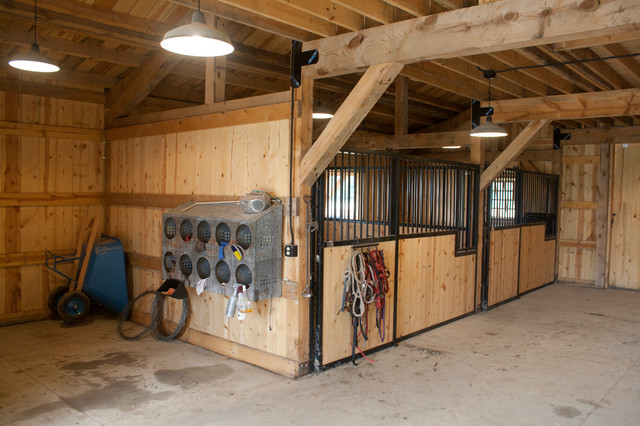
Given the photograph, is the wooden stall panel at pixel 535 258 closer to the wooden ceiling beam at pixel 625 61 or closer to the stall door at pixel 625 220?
the stall door at pixel 625 220

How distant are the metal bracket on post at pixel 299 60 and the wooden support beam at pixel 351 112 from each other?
0.52m

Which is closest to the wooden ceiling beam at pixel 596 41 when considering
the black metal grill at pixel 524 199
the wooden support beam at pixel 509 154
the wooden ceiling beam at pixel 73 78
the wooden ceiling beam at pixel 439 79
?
the wooden ceiling beam at pixel 439 79

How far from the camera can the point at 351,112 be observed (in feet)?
12.1

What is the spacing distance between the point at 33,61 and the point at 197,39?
5.90 ft

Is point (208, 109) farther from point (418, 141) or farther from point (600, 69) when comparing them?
point (600, 69)

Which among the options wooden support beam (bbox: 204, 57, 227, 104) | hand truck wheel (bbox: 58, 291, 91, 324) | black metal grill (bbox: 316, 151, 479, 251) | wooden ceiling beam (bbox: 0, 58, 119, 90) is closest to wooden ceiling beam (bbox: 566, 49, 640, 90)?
black metal grill (bbox: 316, 151, 479, 251)

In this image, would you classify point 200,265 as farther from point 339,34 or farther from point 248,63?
point 248,63

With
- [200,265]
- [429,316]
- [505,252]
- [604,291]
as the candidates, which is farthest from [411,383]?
[604,291]

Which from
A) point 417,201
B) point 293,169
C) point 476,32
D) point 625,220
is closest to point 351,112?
point 293,169

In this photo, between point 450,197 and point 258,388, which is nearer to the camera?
point 258,388

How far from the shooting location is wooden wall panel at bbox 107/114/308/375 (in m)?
4.16

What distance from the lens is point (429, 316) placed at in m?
5.48

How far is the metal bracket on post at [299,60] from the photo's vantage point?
4070 mm

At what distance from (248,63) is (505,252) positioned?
4191 millimetres
